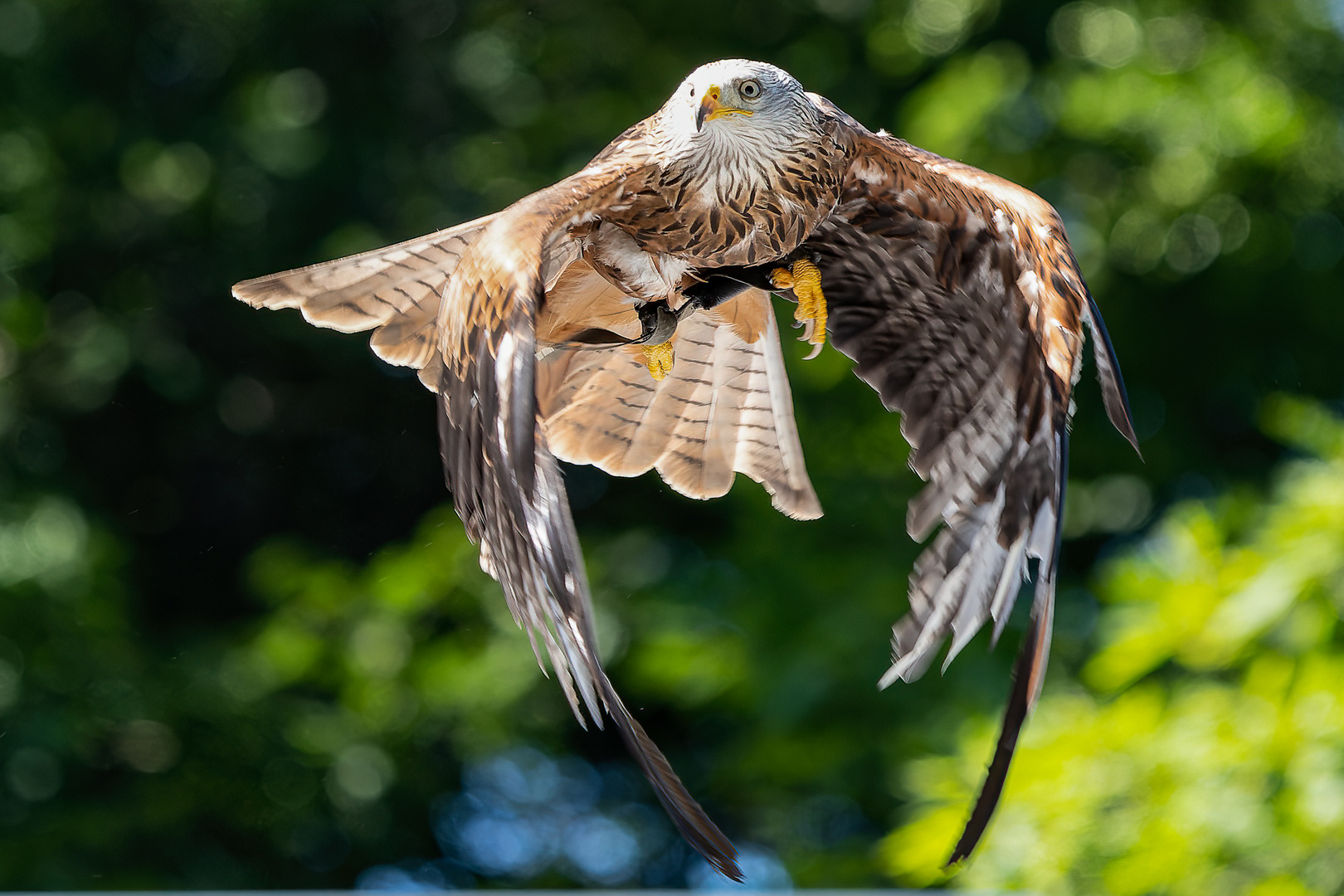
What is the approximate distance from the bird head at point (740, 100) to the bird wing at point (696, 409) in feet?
1.36

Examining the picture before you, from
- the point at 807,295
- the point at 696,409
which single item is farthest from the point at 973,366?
the point at 696,409

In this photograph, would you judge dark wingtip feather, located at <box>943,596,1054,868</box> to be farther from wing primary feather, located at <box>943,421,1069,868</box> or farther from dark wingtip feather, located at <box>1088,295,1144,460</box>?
dark wingtip feather, located at <box>1088,295,1144,460</box>

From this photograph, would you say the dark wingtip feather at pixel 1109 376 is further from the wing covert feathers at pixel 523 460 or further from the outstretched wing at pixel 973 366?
the wing covert feathers at pixel 523 460

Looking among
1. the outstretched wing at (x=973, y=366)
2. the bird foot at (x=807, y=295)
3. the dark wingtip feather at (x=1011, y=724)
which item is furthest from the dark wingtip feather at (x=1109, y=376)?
the bird foot at (x=807, y=295)

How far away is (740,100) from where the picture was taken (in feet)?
7.82

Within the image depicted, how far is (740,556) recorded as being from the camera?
244 inches

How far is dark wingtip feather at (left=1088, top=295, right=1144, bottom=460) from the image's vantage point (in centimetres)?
233

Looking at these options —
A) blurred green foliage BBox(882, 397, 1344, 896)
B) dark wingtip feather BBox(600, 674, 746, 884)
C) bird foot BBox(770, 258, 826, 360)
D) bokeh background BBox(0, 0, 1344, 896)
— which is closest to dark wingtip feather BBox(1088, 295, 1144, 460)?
bird foot BBox(770, 258, 826, 360)

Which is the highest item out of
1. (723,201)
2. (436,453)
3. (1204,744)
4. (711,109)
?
(711,109)

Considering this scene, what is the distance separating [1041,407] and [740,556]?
149 inches

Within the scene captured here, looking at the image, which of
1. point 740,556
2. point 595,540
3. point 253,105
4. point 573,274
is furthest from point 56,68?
point 573,274

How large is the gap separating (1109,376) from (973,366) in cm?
41

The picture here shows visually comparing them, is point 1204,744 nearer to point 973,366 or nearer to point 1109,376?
point 973,366

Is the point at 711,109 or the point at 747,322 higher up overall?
the point at 711,109
